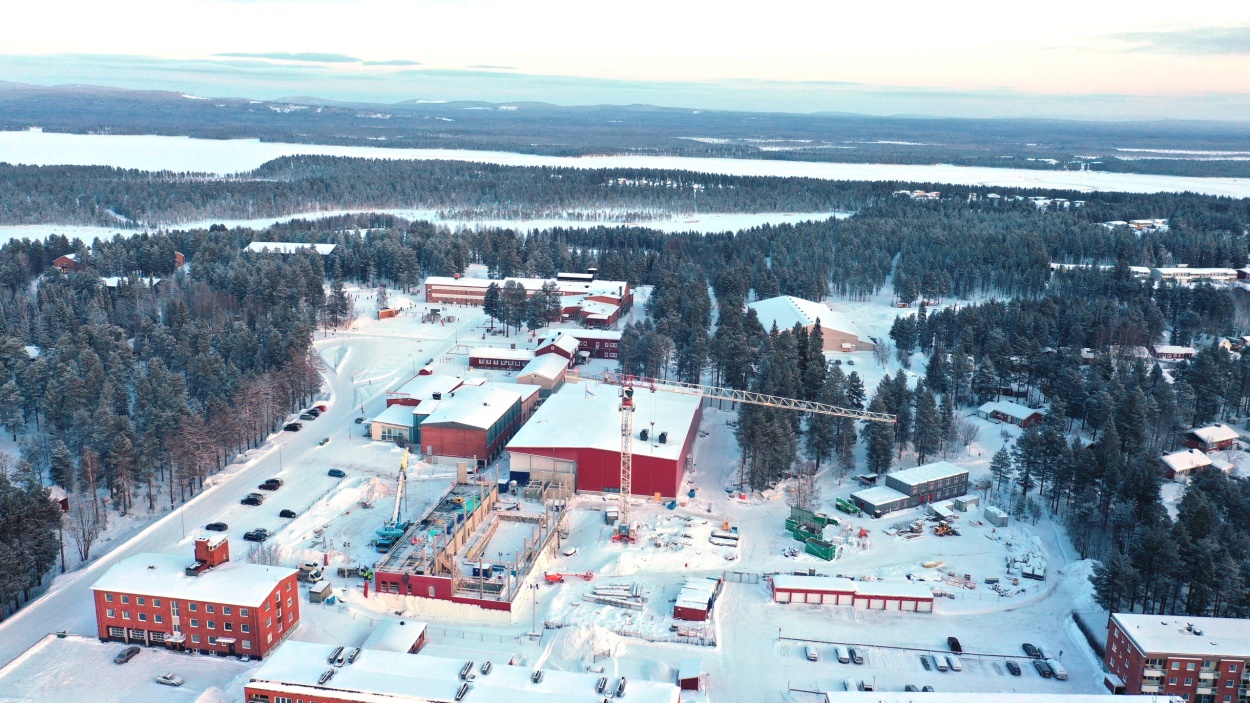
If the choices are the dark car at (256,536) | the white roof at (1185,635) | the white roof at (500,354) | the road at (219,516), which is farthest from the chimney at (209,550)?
the white roof at (500,354)

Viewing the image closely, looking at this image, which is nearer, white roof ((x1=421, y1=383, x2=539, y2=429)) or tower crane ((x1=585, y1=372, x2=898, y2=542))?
tower crane ((x1=585, y1=372, x2=898, y2=542))

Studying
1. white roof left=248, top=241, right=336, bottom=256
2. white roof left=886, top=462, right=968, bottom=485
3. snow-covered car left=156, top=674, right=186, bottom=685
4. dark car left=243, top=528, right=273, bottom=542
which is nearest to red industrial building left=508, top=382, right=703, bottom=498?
white roof left=886, top=462, right=968, bottom=485

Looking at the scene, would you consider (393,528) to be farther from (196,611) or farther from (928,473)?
(928,473)

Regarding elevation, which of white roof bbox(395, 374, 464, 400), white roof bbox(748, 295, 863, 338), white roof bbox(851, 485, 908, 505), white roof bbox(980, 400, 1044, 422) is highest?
white roof bbox(748, 295, 863, 338)

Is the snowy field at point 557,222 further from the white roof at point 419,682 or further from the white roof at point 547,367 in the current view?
the white roof at point 419,682

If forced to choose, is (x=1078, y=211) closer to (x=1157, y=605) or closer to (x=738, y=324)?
(x=738, y=324)

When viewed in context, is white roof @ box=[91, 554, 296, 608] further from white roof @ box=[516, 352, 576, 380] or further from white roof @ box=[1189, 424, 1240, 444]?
white roof @ box=[1189, 424, 1240, 444]

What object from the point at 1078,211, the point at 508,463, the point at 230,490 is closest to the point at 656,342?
the point at 508,463
